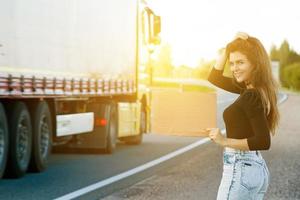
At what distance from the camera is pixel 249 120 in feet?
17.1

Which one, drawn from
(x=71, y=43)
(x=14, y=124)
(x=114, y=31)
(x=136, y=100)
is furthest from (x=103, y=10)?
(x=14, y=124)

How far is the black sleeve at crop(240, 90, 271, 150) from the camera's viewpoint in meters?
5.15

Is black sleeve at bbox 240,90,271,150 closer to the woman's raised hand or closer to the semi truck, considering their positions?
the woman's raised hand

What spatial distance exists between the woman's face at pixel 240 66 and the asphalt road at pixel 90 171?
6409 mm

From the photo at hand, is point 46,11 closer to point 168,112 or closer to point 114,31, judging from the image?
point 114,31

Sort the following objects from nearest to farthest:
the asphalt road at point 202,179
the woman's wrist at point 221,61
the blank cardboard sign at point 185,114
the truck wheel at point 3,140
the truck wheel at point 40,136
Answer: the woman's wrist at point 221,61 < the blank cardboard sign at point 185,114 < the asphalt road at point 202,179 < the truck wheel at point 3,140 < the truck wheel at point 40,136

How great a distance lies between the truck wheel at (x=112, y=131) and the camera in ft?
59.5

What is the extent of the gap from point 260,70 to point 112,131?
1348 cm

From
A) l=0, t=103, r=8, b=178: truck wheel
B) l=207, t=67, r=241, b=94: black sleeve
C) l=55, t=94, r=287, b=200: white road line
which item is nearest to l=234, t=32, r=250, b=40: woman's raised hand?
l=207, t=67, r=241, b=94: black sleeve

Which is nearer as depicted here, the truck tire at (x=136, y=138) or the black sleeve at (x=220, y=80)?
the black sleeve at (x=220, y=80)

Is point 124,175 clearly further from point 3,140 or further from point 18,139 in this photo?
point 3,140

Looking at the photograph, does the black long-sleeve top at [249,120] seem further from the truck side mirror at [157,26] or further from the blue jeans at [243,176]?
the truck side mirror at [157,26]

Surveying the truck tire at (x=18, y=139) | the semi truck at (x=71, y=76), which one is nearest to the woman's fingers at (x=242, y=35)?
the semi truck at (x=71, y=76)

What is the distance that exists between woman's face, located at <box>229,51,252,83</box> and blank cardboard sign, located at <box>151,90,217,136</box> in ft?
1.32
